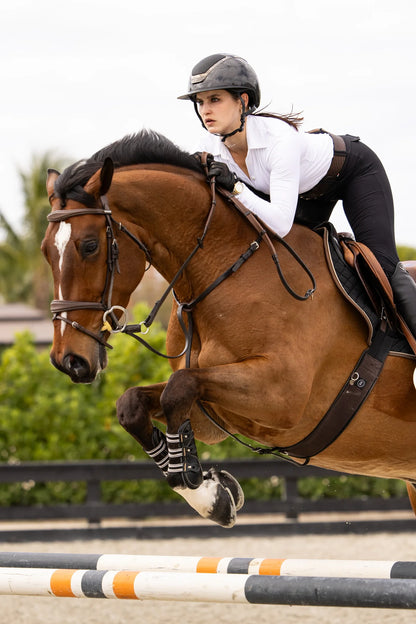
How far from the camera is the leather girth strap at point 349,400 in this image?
3865mm

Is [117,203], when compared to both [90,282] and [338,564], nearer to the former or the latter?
[90,282]

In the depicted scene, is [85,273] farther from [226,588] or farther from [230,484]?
[226,588]

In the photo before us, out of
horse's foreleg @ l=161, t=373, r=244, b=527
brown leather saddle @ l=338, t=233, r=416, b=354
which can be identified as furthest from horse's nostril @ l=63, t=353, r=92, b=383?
brown leather saddle @ l=338, t=233, r=416, b=354

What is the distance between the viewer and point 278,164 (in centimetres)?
384

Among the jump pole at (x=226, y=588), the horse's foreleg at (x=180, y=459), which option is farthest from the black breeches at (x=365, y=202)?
the jump pole at (x=226, y=588)

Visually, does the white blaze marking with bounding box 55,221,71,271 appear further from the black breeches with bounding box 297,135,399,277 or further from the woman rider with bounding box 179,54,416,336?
the black breeches with bounding box 297,135,399,277

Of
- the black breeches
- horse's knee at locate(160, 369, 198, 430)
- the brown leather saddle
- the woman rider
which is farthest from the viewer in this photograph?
the black breeches

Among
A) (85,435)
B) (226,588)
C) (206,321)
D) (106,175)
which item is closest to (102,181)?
(106,175)

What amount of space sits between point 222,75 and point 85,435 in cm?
830

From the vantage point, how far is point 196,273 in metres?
3.88

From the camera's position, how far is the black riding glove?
3.94 meters

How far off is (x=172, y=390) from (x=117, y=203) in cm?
85

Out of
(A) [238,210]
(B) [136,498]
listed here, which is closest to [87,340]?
(A) [238,210]

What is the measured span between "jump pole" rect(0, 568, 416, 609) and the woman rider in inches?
56.3
